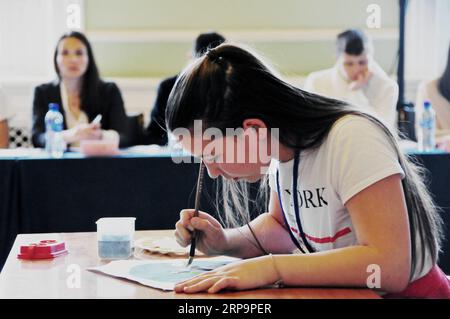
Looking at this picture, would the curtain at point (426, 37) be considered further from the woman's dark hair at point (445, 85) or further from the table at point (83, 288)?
the table at point (83, 288)

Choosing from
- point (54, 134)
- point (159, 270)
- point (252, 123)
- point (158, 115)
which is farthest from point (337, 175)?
point (158, 115)

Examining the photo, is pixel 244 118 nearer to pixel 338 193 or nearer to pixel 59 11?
pixel 338 193

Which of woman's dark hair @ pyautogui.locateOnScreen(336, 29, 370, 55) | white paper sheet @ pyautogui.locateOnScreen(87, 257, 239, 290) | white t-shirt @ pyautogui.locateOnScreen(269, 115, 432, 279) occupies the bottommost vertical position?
white paper sheet @ pyautogui.locateOnScreen(87, 257, 239, 290)

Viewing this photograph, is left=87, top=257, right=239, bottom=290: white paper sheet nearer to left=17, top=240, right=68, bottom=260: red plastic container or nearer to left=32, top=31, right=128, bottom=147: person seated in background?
left=17, top=240, right=68, bottom=260: red plastic container

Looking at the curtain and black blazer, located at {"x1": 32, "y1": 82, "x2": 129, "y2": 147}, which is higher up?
the curtain

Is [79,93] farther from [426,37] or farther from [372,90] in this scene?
[426,37]

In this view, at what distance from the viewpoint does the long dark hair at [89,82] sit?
3.86 meters

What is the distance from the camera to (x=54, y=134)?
3.29 meters

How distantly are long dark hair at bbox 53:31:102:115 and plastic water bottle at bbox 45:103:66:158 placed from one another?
0.19 m

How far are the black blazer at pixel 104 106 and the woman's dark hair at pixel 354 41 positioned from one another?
129 cm

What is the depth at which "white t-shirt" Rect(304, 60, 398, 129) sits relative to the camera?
4117mm

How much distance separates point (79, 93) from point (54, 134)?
0.66 meters

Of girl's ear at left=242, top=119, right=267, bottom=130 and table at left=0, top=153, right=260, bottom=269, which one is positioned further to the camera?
Answer: table at left=0, top=153, right=260, bottom=269

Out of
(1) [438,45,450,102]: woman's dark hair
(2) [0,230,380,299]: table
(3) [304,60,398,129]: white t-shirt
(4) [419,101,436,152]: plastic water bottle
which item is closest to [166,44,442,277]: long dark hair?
(2) [0,230,380,299]: table
